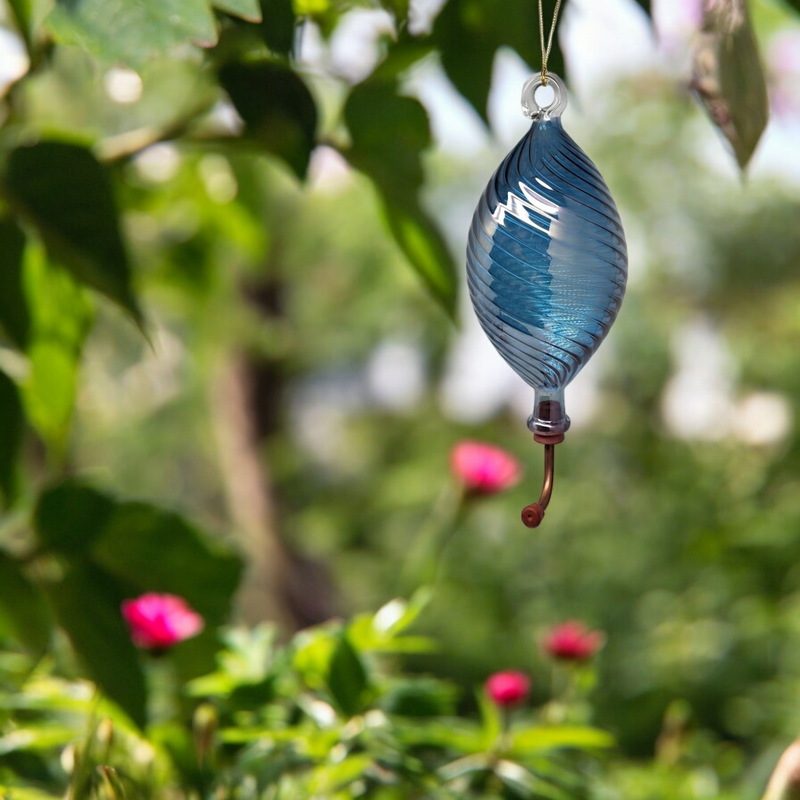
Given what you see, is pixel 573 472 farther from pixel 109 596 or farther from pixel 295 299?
pixel 109 596

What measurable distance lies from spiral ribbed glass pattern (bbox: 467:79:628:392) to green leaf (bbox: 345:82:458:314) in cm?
9

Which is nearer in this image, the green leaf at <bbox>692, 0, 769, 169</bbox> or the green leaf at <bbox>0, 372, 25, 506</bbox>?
the green leaf at <bbox>692, 0, 769, 169</bbox>

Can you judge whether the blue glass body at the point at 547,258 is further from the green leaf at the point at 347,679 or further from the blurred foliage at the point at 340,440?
the green leaf at the point at 347,679

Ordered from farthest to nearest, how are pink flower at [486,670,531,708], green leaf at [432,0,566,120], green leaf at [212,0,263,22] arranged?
1. pink flower at [486,670,531,708]
2. green leaf at [432,0,566,120]
3. green leaf at [212,0,263,22]

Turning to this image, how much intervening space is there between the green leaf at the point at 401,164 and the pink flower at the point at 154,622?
176 millimetres

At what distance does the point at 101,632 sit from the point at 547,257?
0.74 ft

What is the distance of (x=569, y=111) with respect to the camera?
5.44 ft

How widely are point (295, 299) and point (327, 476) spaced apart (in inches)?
16.3

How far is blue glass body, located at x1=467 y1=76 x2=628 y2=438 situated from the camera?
280 mm

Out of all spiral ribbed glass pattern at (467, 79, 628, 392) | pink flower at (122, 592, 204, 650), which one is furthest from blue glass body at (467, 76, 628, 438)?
pink flower at (122, 592, 204, 650)

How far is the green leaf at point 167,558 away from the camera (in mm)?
401

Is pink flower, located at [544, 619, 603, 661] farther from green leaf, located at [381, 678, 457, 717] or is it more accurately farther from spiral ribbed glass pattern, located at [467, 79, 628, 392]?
spiral ribbed glass pattern, located at [467, 79, 628, 392]

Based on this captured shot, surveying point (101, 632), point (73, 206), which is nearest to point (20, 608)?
point (101, 632)

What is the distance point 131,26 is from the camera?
0.23 m
